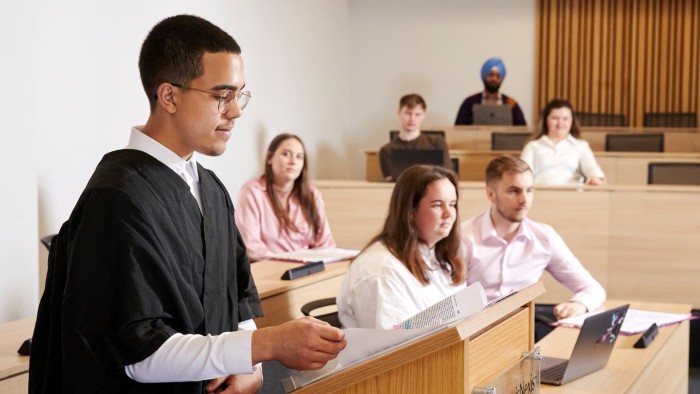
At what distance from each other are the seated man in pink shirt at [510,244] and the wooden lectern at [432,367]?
7.91 feet

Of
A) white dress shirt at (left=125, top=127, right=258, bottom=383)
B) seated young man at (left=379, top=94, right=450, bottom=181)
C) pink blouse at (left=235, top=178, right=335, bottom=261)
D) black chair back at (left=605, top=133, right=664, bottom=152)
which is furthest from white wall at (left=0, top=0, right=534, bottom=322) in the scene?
black chair back at (left=605, top=133, right=664, bottom=152)

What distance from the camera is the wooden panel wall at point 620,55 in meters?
Result: 11.5

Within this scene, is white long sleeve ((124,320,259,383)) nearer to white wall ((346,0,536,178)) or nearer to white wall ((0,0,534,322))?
white wall ((0,0,534,322))

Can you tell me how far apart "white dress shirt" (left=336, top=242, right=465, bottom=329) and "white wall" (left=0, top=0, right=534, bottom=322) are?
1281mm

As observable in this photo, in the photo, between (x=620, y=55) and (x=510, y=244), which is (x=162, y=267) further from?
(x=620, y=55)

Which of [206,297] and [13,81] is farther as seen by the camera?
[13,81]

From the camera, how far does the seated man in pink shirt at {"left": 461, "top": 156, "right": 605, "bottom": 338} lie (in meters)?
4.23

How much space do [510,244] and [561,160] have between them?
3117 millimetres

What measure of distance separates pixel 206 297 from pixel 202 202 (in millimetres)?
188

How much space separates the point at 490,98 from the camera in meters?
10.6

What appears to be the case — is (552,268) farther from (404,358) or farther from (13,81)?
(404,358)

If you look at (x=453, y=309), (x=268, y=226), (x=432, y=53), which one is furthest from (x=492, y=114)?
(x=453, y=309)

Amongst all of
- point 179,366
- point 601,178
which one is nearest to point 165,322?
point 179,366

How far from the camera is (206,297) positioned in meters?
1.78
